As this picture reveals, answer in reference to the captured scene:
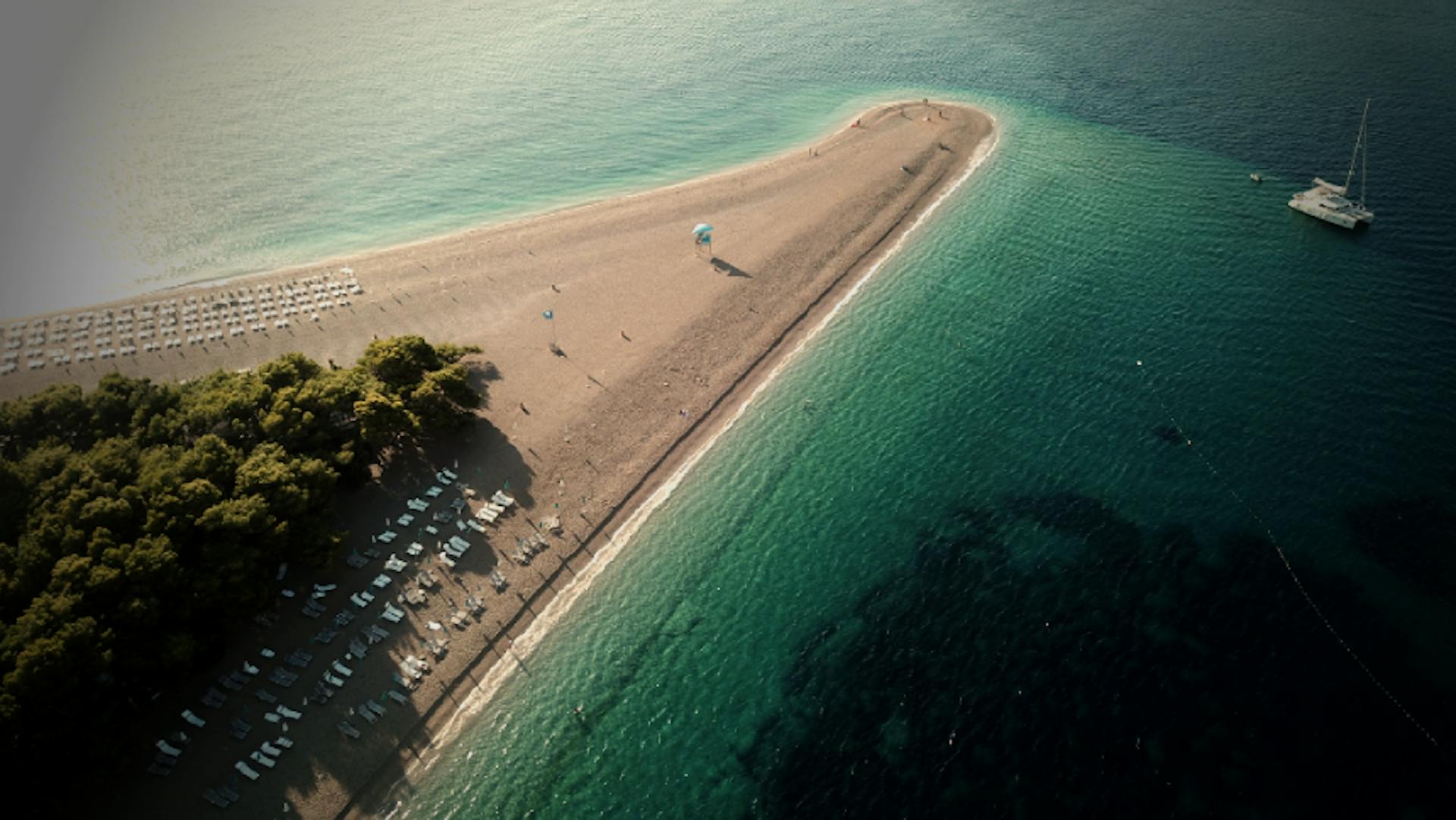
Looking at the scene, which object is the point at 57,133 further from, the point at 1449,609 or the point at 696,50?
the point at 1449,609

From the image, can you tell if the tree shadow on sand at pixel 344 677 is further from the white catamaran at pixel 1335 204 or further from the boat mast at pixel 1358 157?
the boat mast at pixel 1358 157

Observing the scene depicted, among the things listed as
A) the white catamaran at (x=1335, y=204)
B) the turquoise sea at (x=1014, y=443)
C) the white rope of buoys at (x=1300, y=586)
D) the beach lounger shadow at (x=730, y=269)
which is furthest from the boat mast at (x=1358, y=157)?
the beach lounger shadow at (x=730, y=269)

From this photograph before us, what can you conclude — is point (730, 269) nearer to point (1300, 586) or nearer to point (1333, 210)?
point (1300, 586)

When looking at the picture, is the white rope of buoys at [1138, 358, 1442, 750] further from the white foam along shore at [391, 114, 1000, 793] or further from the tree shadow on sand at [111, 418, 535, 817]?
the tree shadow on sand at [111, 418, 535, 817]

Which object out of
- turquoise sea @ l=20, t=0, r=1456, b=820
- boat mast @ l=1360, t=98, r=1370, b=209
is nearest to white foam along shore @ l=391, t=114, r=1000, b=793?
turquoise sea @ l=20, t=0, r=1456, b=820

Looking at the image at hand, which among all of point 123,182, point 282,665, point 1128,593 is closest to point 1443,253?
point 1128,593
